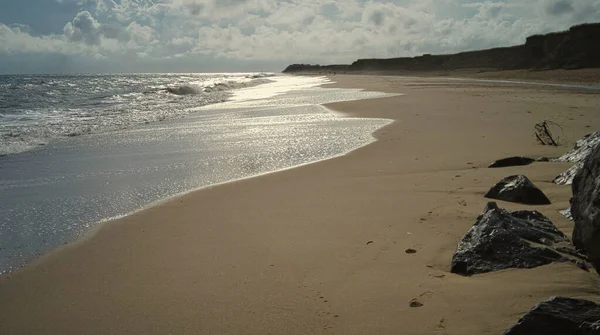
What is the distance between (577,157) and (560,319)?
184 inches

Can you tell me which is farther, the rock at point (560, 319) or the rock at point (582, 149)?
the rock at point (582, 149)

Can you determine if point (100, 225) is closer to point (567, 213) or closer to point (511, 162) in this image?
point (567, 213)

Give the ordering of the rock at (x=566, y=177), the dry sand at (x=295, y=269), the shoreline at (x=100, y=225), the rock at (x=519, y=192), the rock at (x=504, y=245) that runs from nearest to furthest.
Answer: the dry sand at (x=295, y=269), the rock at (x=504, y=245), the shoreline at (x=100, y=225), the rock at (x=519, y=192), the rock at (x=566, y=177)

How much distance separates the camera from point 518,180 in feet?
15.4

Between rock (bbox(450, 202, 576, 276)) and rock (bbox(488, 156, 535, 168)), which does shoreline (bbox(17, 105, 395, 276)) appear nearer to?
rock (bbox(488, 156, 535, 168))

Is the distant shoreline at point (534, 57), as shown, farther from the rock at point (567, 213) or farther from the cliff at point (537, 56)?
the rock at point (567, 213)

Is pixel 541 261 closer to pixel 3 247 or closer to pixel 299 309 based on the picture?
pixel 299 309

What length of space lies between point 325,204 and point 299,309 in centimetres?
232

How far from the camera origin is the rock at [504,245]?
303cm

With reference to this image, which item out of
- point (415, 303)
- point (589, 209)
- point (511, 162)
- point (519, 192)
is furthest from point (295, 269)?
point (511, 162)

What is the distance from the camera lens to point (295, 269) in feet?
11.3

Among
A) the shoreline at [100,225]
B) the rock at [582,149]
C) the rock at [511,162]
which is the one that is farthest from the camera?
the rock at [511,162]

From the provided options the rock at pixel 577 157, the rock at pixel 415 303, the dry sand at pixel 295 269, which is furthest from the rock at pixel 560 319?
the rock at pixel 577 157

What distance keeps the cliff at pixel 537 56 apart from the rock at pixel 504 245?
135 feet
